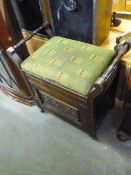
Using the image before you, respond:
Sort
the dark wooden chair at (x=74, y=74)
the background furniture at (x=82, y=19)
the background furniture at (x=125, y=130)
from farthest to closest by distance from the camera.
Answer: the background furniture at (x=125, y=130)
the background furniture at (x=82, y=19)
the dark wooden chair at (x=74, y=74)

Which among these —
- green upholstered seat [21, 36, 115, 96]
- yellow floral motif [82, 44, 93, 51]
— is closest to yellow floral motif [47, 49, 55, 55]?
green upholstered seat [21, 36, 115, 96]

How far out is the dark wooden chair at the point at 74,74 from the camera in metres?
0.88

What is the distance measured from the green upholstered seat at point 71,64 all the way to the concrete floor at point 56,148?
1.73ft

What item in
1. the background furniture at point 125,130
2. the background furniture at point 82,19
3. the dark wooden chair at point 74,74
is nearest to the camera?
the dark wooden chair at point 74,74

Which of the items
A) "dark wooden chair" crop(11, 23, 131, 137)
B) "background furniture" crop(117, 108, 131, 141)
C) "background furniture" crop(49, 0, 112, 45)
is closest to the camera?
"dark wooden chair" crop(11, 23, 131, 137)

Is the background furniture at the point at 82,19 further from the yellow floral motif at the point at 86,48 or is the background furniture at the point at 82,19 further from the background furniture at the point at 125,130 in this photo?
the background furniture at the point at 125,130

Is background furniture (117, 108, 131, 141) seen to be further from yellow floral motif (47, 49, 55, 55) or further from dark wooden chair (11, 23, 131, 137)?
yellow floral motif (47, 49, 55, 55)

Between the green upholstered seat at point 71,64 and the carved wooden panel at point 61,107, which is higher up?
the green upholstered seat at point 71,64

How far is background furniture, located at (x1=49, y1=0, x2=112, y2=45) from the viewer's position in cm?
100

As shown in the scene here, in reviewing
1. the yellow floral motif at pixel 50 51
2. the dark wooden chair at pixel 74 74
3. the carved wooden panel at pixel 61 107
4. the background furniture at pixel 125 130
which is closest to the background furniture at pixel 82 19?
the dark wooden chair at pixel 74 74

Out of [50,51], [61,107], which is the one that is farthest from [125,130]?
[50,51]

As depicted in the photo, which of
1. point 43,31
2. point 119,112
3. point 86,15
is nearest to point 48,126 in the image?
point 119,112

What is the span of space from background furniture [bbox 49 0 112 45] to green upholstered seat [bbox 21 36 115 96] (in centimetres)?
10

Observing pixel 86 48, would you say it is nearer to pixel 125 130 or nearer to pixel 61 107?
pixel 61 107
